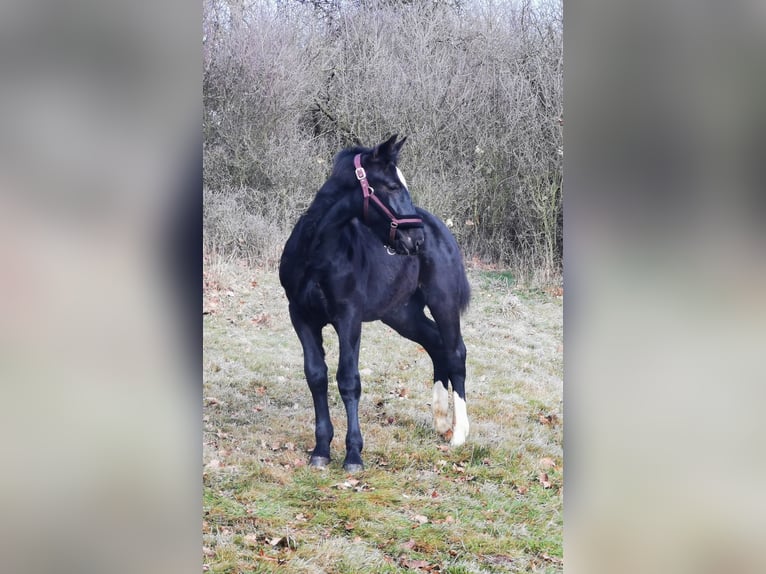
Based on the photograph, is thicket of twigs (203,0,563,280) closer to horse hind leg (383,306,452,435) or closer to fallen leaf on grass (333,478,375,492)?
horse hind leg (383,306,452,435)

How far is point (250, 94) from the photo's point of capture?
349 cm

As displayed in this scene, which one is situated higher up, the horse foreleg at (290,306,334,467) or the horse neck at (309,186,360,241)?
the horse neck at (309,186,360,241)

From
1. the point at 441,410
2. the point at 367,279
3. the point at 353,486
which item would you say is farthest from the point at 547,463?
the point at 367,279

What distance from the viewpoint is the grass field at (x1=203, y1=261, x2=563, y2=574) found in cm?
329

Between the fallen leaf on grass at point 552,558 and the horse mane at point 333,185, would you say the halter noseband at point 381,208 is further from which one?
the fallen leaf on grass at point 552,558

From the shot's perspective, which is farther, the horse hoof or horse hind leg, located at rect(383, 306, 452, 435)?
horse hind leg, located at rect(383, 306, 452, 435)

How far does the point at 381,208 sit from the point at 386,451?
47.1 inches

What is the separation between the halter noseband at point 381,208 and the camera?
337 centimetres

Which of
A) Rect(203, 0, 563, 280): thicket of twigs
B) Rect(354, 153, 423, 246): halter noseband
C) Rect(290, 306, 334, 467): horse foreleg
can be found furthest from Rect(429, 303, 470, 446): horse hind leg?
Rect(290, 306, 334, 467): horse foreleg

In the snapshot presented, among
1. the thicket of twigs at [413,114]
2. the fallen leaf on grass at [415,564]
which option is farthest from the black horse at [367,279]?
the fallen leaf on grass at [415,564]

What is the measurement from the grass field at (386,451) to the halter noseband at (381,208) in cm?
46

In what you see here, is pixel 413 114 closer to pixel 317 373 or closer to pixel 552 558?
pixel 317 373

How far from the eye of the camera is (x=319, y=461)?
3.44 meters
